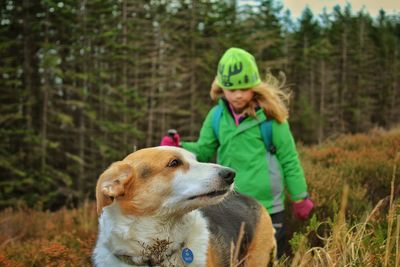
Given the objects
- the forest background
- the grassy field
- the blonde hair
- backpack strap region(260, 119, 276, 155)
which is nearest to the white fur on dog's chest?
the grassy field

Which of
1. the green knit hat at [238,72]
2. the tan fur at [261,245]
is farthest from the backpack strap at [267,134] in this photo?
the tan fur at [261,245]

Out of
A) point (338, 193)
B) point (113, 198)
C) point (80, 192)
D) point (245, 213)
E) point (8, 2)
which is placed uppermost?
point (8, 2)

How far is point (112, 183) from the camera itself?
324 centimetres

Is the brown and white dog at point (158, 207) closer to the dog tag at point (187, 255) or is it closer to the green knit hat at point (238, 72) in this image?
the dog tag at point (187, 255)

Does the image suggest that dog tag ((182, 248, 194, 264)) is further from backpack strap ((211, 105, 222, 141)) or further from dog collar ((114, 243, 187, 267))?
backpack strap ((211, 105, 222, 141))

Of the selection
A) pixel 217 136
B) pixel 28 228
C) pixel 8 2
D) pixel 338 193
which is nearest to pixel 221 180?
pixel 217 136

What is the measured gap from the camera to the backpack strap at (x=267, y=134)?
5066mm

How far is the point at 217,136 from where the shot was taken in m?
5.50

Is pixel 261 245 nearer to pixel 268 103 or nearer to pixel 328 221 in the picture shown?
pixel 328 221

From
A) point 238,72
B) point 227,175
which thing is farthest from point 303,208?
point 227,175

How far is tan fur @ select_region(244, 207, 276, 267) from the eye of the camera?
3.97 meters

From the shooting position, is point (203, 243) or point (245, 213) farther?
point (245, 213)

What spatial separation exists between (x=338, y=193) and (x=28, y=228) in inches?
227

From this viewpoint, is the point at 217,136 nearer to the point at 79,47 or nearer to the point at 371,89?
the point at 79,47
